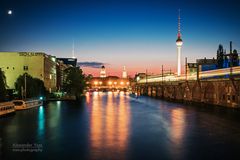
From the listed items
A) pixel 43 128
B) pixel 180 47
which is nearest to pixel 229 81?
pixel 43 128

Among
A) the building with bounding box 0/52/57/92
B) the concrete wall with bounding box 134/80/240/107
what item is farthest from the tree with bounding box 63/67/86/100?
the concrete wall with bounding box 134/80/240/107

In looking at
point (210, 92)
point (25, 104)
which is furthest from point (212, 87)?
point (25, 104)

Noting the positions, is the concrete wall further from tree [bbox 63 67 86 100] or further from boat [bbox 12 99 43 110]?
boat [bbox 12 99 43 110]

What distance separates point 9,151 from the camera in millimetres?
20844

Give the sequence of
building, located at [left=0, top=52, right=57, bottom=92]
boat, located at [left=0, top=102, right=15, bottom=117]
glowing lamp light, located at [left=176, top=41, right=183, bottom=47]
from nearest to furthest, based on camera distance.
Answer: boat, located at [left=0, top=102, right=15, bottom=117], building, located at [left=0, top=52, right=57, bottom=92], glowing lamp light, located at [left=176, top=41, right=183, bottom=47]

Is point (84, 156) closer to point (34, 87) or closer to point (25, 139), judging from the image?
point (25, 139)

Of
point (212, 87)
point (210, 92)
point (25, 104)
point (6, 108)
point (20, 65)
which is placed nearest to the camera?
point (6, 108)

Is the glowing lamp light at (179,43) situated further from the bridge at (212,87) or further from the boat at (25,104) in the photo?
the boat at (25,104)

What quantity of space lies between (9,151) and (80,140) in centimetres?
706

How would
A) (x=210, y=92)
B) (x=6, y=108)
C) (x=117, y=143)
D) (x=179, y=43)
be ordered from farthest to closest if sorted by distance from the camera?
(x=179, y=43), (x=210, y=92), (x=6, y=108), (x=117, y=143)

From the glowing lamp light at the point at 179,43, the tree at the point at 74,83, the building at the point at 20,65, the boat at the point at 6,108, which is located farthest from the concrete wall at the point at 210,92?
the building at the point at 20,65

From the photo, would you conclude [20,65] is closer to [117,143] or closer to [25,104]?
[25,104]

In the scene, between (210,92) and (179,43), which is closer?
(210,92)

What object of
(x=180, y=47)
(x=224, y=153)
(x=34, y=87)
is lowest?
(x=224, y=153)
